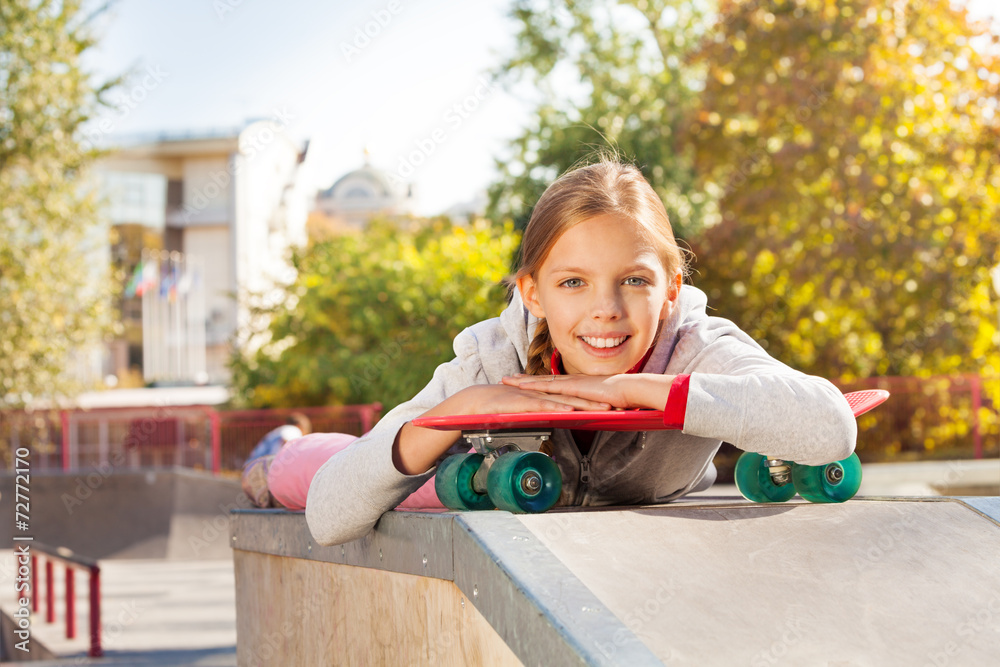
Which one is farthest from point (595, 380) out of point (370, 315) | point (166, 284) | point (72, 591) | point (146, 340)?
point (146, 340)

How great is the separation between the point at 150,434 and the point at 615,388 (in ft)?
47.6

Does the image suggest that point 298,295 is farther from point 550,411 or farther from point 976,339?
point 550,411

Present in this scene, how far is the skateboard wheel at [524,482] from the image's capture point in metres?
1.80

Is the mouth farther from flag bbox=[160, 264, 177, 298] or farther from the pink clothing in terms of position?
flag bbox=[160, 264, 177, 298]

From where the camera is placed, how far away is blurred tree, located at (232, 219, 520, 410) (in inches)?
512

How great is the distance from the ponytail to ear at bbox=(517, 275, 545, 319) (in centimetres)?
4

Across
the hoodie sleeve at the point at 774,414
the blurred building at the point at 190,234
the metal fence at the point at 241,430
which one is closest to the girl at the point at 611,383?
the hoodie sleeve at the point at 774,414

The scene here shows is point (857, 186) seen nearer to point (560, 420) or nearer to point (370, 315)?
point (370, 315)

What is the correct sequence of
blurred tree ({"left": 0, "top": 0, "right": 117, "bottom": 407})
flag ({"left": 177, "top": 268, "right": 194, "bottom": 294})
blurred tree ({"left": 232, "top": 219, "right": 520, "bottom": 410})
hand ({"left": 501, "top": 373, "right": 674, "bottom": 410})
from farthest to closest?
flag ({"left": 177, "top": 268, "right": 194, "bottom": 294}), blurred tree ({"left": 0, "top": 0, "right": 117, "bottom": 407}), blurred tree ({"left": 232, "top": 219, "right": 520, "bottom": 410}), hand ({"left": 501, "top": 373, "right": 674, "bottom": 410})

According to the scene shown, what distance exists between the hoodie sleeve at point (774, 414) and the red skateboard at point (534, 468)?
100 mm

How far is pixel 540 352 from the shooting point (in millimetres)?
2256

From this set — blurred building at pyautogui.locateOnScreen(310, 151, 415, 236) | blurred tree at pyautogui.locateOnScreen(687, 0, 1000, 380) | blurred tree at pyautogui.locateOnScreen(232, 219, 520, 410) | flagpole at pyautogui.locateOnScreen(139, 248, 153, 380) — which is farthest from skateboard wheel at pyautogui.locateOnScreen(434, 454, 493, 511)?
blurred building at pyautogui.locateOnScreen(310, 151, 415, 236)

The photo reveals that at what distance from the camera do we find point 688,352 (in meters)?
2.17

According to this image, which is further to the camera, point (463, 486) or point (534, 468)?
point (463, 486)
